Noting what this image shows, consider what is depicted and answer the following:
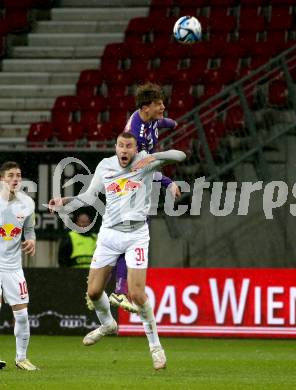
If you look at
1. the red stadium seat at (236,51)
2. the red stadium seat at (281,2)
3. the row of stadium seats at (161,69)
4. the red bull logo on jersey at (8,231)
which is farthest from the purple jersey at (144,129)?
the red stadium seat at (281,2)

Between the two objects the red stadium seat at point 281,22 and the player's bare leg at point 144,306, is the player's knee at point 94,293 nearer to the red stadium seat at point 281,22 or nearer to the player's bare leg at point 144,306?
the player's bare leg at point 144,306

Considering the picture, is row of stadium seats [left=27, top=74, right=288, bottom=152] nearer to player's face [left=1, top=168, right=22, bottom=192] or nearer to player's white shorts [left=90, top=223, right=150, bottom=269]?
player's face [left=1, top=168, right=22, bottom=192]

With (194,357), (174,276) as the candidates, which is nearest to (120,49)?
(174,276)

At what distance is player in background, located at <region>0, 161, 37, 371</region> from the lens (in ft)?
36.5

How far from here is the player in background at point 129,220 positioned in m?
10.8

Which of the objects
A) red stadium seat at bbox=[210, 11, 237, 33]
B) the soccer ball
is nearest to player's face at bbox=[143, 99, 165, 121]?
the soccer ball

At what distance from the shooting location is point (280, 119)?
62.0ft

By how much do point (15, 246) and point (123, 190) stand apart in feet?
4.25

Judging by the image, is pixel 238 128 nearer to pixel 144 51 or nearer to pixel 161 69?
pixel 161 69

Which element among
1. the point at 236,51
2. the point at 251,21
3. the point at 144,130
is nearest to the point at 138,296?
the point at 144,130

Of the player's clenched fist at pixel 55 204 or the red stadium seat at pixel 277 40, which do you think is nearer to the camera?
the player's clenched fist at pixel 55 204

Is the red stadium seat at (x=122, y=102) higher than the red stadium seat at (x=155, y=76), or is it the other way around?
the red stadium seat at (x=155, y=76)

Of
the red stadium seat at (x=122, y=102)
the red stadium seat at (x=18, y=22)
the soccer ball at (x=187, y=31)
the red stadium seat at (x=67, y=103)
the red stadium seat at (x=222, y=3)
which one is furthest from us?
the red stadium seat at (x=18, y=22)

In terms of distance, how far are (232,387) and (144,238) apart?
2.01 metres
